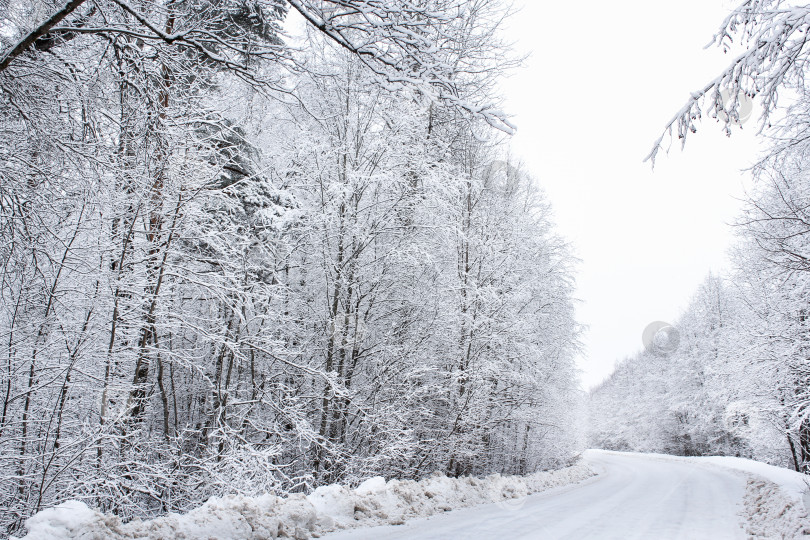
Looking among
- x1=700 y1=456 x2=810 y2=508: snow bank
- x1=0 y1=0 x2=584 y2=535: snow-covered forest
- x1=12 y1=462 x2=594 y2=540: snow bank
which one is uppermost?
x1=0 y1=0 x2=584 y2=535: snow-covered forest

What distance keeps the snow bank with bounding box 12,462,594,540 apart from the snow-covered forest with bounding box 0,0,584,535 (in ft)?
3.87

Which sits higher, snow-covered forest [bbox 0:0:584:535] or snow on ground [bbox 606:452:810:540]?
snow-covered forest [bbox 0:0:584:535]

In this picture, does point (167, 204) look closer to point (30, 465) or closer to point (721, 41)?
point (30, 465)

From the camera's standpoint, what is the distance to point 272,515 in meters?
4.25

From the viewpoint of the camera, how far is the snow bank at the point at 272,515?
3.24 m

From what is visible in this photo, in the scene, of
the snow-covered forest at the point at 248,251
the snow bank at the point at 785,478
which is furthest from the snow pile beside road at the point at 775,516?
the snow-covered forest at the point at 248,251

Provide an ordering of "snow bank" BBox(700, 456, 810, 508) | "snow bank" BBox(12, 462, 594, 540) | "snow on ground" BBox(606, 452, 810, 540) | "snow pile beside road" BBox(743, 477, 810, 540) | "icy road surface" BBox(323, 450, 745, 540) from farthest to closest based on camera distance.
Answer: "snow bank" BBox(700, 456, 810, 508) → "snow on ground" BBox(606, 452, 810, 540) → "snow pile beside road" BBox(743, 477, 810, 540) → "icy road surface" BBox(323, 450, 745, 540) → "snow bank" BBox(12, 462, 594, 540)

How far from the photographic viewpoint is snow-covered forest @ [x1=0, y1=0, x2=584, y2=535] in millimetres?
3404

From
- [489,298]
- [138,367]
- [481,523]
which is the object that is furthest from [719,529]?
[138,367]

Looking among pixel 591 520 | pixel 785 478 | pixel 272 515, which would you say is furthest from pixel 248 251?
pixel 785 478

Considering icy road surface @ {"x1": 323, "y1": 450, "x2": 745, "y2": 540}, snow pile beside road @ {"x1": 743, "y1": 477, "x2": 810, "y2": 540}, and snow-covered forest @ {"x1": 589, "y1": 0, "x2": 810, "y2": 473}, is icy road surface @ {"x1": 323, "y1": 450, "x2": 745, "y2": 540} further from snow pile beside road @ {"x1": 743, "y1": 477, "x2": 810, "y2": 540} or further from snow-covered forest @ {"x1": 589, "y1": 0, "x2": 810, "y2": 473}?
snow-covered forest @ {"x1": 589, "y1": 0, "x2": 810, "y2": 473}

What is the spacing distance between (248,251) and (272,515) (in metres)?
4.93

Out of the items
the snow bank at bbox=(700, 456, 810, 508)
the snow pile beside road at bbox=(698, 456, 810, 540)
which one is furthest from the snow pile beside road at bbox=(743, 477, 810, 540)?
the snow bank at bbox=(700, 456, 810, 508)

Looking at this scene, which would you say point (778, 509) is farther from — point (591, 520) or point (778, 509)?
point (591, 520)
